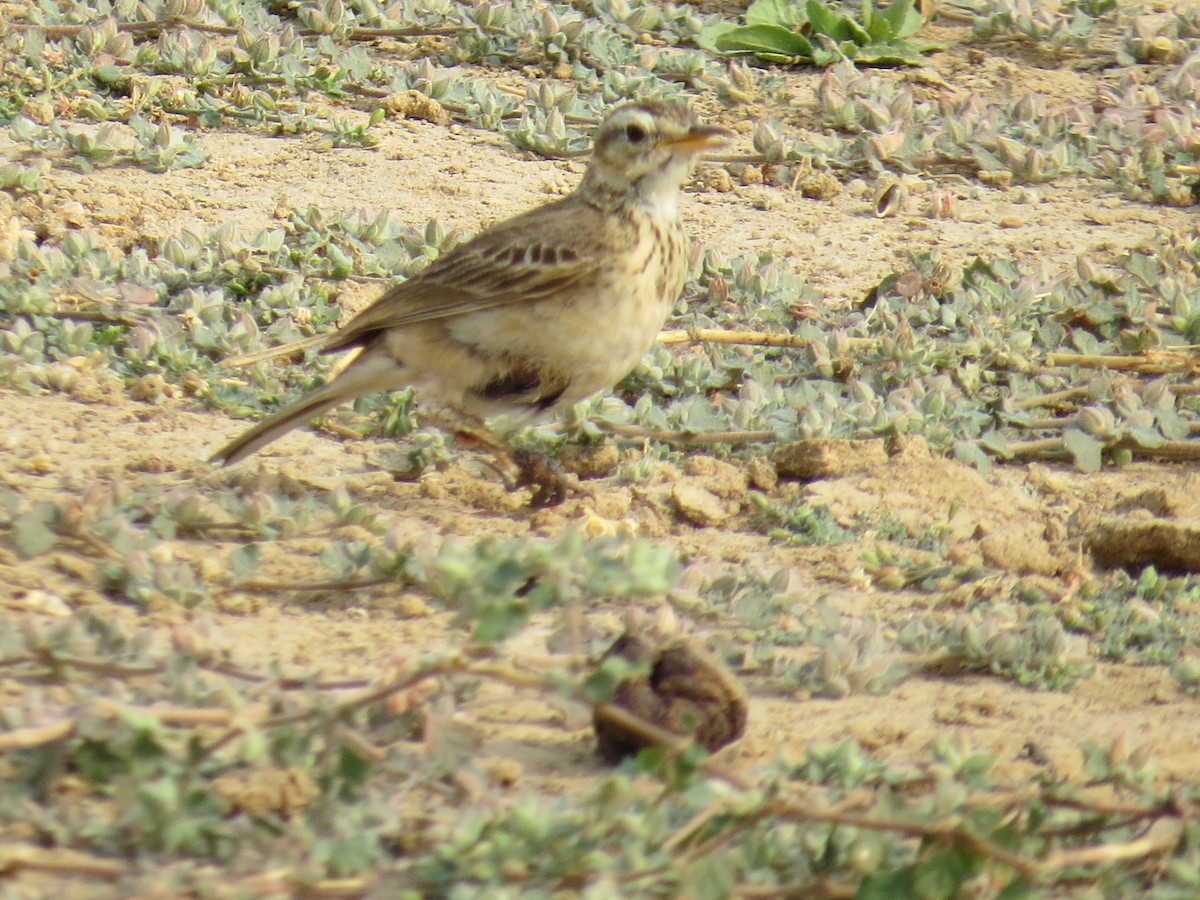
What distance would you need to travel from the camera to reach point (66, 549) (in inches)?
161

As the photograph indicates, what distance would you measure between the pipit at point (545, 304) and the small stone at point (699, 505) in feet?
1.22

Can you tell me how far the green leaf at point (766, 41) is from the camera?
8.23m

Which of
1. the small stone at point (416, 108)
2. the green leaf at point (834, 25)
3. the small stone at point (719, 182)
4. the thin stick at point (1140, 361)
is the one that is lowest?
the thin stick at point (1140, 361)

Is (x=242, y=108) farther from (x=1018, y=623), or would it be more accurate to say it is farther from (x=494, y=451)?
(x=1018, y=623)

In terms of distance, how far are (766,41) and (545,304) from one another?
382cm

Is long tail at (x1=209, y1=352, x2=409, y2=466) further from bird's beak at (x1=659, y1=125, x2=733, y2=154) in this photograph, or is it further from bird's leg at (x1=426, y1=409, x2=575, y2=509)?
bird's beak at (x1=659, y1=125, x2=733, y2=154)

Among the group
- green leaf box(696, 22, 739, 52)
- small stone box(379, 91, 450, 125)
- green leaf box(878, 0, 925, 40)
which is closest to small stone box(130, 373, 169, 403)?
small stone box(379, 91, 450, 125)

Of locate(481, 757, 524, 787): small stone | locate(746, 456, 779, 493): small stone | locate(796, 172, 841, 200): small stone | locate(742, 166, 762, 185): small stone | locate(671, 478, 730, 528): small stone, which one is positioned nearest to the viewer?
locate(481, 757, 524, 787): small stone

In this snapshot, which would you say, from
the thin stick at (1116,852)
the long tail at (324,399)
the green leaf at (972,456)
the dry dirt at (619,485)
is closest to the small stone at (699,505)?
the dry dirt at (619,485)

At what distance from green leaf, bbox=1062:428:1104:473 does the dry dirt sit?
62 millimetres

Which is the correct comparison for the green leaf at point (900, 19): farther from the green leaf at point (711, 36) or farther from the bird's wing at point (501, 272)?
the bird's wing at point (501, 272)

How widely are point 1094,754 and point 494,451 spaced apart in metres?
2.16

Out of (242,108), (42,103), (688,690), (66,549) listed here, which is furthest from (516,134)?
(688,690)

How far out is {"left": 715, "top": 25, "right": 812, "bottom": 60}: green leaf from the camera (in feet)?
27.0
